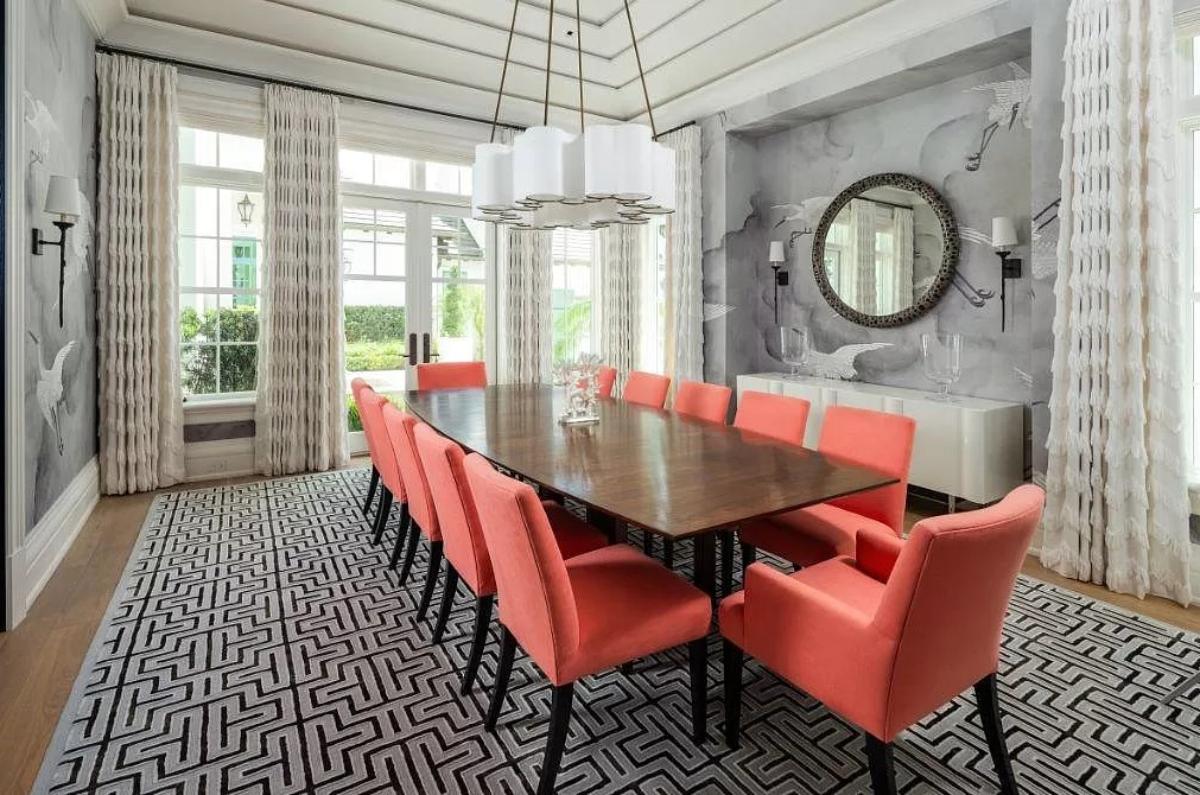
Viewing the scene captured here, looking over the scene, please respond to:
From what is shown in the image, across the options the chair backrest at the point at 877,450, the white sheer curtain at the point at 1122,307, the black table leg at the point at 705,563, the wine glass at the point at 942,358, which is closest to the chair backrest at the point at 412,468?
the black table leg at the point at 705,563

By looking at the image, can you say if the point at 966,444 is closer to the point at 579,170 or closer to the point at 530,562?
the point at 579,170

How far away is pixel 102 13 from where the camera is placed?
13.1ft

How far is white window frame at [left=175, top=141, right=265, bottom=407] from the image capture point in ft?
15.8

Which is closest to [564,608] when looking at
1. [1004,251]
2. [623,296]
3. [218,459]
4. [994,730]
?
[994,730]

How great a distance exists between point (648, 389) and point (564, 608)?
8.46ft

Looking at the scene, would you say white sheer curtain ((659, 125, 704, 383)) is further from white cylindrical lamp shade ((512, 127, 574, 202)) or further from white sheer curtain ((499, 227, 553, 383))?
white cylindrical lamp shade ((512, 127, 574, 202))

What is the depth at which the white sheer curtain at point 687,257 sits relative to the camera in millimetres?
5707

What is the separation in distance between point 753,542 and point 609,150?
175cm

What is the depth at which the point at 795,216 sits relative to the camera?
5.36 meters

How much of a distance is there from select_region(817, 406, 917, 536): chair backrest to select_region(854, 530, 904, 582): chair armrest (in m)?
0.39

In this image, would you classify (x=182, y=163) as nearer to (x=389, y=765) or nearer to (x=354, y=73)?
(x=354, y=73)

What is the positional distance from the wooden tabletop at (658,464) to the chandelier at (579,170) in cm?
105

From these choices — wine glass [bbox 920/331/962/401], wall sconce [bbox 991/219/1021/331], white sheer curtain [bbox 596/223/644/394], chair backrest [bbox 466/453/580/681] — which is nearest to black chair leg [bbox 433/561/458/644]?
chair backrest [bbox 466/453/580/681]

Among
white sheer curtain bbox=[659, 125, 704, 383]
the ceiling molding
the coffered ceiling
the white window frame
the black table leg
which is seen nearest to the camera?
the black table leg
